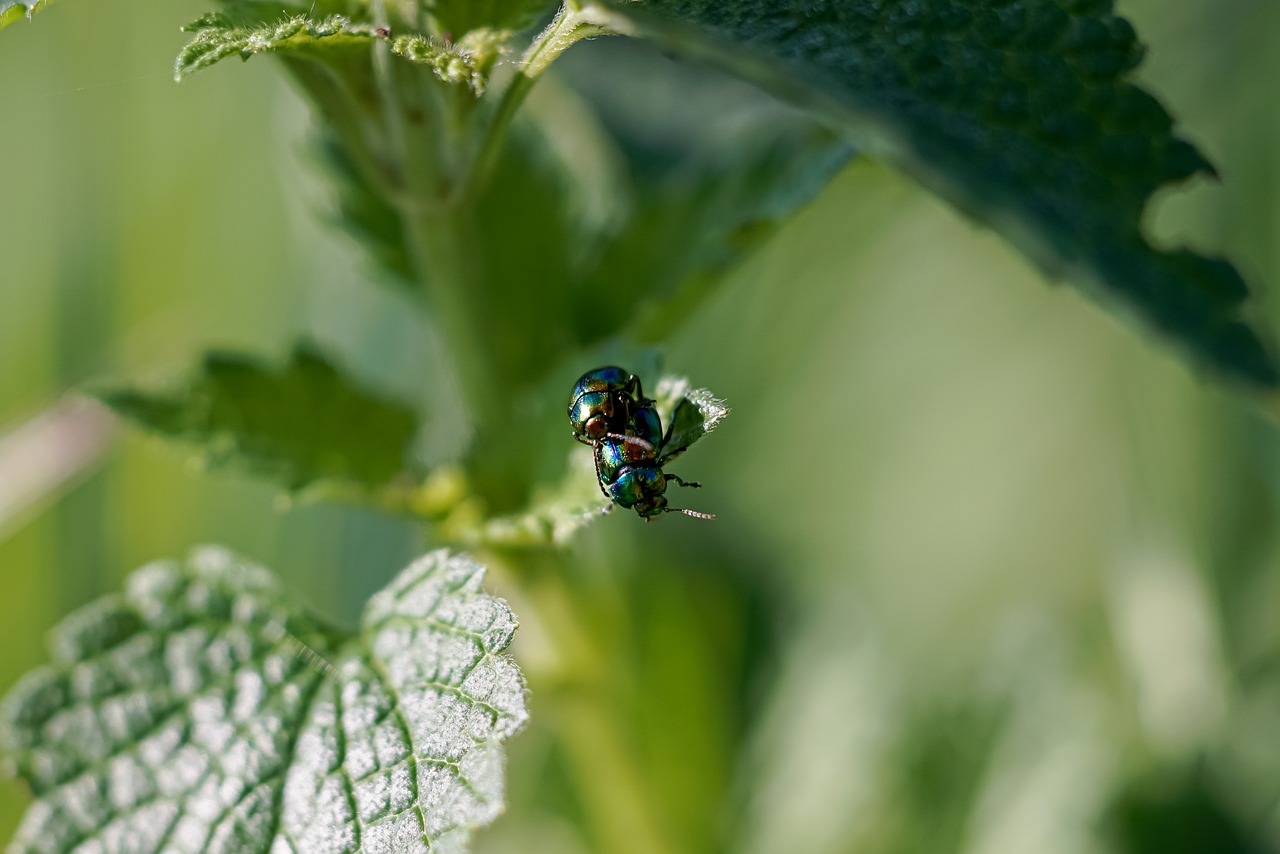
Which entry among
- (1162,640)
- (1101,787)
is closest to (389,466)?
(1101,787)

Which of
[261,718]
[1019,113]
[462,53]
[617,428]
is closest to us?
[1019,113]

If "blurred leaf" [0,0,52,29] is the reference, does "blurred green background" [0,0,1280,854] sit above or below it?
above

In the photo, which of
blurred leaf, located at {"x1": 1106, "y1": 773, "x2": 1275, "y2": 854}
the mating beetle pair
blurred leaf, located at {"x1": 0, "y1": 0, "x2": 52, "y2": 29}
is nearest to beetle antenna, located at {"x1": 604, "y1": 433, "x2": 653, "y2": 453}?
the mating beetle pair

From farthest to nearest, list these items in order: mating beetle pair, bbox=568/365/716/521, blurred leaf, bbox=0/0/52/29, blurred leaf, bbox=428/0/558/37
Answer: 1. mating beetle pair, bbox=568/365/716/521
2. blurred leaf, bbox=428/0/558/37
3. blurred leaf, bbox=0/0/52/29

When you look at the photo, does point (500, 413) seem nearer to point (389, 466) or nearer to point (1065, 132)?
point (389, 466)

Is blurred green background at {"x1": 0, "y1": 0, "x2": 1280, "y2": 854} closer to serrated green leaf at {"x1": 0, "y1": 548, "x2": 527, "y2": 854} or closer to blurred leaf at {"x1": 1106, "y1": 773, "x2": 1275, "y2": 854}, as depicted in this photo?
blurred leaf at {"x1": 1106, "y1": 773, "x2": 1275, "y2": 854}

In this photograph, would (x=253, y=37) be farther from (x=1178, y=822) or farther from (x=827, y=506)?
(x=827, y=506)

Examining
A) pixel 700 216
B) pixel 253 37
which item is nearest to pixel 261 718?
pixel 253 37

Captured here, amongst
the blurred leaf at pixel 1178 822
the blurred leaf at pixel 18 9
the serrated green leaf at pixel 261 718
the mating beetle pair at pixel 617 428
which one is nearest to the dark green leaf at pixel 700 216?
the mating beetle pair at pixel 617 428
